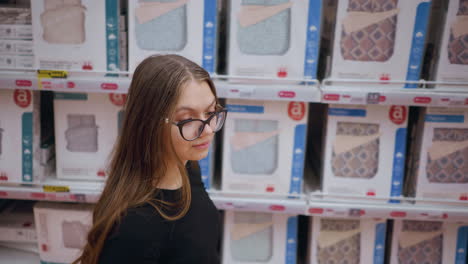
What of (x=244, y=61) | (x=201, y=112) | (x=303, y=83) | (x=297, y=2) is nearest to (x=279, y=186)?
(x=303, y=83)

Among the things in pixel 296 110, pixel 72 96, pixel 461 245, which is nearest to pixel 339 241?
pixel 461 245

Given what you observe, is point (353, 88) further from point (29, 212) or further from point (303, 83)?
point (29, 212)

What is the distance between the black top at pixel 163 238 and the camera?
2.68 ft

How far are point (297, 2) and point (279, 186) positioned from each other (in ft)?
2.45

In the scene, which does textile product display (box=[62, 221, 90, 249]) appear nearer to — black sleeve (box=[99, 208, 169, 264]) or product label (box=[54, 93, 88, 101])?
product label (box=[54, 93, 88, 101])

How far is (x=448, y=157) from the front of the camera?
160 centimetres

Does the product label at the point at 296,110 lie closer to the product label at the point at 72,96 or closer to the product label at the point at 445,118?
the product label at the point at 445,118

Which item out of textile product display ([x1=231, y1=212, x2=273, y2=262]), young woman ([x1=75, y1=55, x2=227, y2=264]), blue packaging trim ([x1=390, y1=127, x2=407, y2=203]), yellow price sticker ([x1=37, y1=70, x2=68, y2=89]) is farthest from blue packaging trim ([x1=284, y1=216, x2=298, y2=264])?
yellow price sticker ([x1=37, y1=70, x2=68, y2=89])

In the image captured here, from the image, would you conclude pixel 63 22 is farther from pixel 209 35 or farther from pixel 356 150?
pixel 356 150

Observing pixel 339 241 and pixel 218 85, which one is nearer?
pixel 218 85

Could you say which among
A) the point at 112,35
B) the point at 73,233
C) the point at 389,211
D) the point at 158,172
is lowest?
the point at 73,233

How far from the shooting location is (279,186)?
1646mm

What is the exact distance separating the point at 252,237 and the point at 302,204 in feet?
1.02

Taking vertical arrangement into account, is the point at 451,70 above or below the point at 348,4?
below
